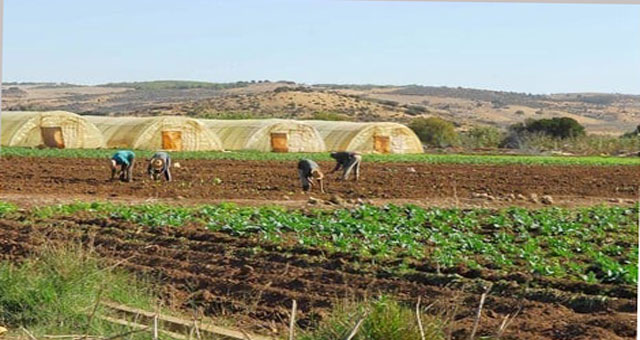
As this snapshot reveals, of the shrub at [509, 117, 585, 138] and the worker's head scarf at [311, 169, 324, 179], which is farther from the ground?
the worker's head scarf at [311, 169, 324, 179]

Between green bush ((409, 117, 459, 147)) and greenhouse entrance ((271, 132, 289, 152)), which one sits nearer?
greenhouse entrance ((271, 132, 289, 152))

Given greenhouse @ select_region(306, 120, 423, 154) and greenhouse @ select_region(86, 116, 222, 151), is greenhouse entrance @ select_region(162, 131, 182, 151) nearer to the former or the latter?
greenhouse @ select_region(86, 116, 222, 151)

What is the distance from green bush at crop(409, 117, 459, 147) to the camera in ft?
151

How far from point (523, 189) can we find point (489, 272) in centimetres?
1033

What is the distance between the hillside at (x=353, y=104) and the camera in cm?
6512

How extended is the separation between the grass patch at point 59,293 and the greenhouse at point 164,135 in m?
25.0

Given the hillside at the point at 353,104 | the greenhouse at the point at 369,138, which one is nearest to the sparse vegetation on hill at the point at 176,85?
the hillside at the point at 353,104

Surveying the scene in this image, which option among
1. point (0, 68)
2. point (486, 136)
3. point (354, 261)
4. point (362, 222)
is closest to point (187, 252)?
point (354, 261)

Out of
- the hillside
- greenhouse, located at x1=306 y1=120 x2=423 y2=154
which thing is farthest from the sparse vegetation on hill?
greenhouse, located at x1=306 y1=120 x2=423 y2=154

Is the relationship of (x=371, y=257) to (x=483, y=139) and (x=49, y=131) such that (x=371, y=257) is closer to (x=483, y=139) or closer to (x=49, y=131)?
(x=49, y=131)

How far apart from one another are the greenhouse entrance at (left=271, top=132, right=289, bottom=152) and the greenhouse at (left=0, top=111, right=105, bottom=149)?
5.27 m

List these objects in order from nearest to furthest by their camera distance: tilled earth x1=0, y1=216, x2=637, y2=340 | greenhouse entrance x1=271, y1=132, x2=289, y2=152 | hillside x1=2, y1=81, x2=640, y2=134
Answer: tilled earth x1=0, y1=216, x2=637, y2=340 → greenhouse entrance x1=271, y1=132, x2=289, y2=152 → hillside x1=2, y1=81, x2=640, y2=134

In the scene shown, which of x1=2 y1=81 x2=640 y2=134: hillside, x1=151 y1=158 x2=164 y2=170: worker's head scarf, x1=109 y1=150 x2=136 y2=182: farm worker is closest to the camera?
x1=109 y1=150 x2=136 y2=182: farm worker

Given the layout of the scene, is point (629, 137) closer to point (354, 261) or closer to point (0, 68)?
point (354, 261)
